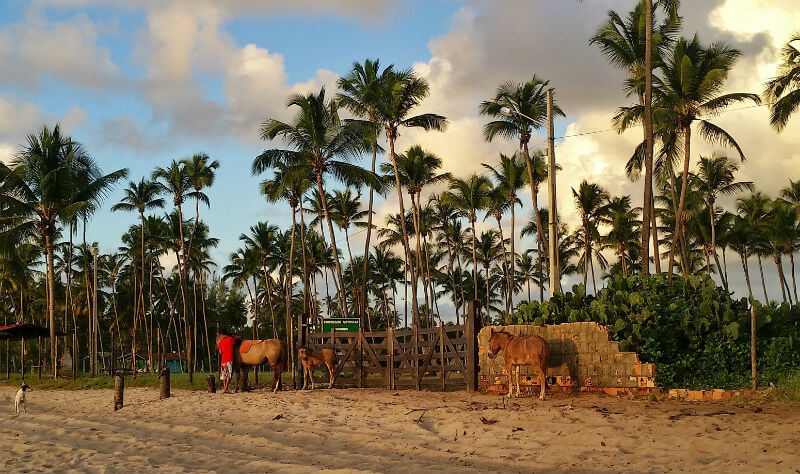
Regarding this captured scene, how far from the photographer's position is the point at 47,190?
3456cm

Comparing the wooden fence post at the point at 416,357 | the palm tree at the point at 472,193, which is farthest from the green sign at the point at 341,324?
the palm tree at the point at 472,193

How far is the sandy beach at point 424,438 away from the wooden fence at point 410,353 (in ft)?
6.33

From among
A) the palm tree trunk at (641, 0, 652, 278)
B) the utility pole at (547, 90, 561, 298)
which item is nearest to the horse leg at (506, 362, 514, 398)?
the utility pole at (547, 90, 561, 298)

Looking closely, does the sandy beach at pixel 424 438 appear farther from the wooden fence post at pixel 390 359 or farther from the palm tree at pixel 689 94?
the palm tree at pixel 689 94

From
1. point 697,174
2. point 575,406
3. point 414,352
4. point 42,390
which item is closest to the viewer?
point 575,406

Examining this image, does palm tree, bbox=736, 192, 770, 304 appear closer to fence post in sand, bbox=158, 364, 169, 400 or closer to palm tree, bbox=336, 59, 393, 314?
palm tree, bbox=336, 59, 393, 314

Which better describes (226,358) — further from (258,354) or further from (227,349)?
(258,354)

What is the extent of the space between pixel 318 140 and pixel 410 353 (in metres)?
15.3

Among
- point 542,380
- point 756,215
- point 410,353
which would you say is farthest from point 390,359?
point 756,215

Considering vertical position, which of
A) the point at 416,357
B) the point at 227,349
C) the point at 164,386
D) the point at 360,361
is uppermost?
the point at 227,349

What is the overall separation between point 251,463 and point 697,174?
139 feet

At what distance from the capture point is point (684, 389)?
48.2 ft

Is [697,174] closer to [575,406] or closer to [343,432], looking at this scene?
[575,406]

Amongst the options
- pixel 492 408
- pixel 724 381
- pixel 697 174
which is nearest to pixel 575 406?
pixel 492 408
